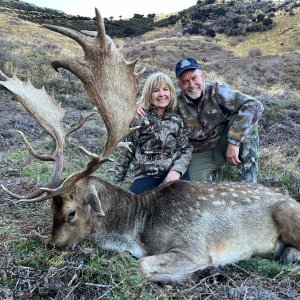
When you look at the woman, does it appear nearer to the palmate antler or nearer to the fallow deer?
the fallow deer

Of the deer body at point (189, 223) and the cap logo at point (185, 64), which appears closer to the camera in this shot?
the deer body at point (189, 223)

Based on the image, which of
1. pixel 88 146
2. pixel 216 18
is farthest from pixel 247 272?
pixel 216 18

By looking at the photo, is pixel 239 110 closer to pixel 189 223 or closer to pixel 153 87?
pixel 153 87

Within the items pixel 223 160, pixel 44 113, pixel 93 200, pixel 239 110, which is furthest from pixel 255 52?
pixel 93 200

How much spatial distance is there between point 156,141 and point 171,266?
7.66ft

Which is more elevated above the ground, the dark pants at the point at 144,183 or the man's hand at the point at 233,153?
the man's hand at the point at 233,153

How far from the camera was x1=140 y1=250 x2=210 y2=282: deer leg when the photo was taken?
446 centimetres

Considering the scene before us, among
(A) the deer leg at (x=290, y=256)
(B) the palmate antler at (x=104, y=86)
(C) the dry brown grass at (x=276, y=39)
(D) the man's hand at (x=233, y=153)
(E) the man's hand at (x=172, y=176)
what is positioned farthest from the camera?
(C) the dry brown grass at (x=276, y=39)

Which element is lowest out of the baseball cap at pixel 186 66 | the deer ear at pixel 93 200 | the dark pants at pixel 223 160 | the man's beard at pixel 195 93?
the dark pants at pixel 223 160

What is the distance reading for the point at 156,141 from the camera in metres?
6.52

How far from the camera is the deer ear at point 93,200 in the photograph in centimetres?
462

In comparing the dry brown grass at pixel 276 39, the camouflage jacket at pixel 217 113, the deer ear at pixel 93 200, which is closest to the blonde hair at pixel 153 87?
the camouflage jacket at pixel 217 113

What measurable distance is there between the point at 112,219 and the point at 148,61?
2192 centimetres

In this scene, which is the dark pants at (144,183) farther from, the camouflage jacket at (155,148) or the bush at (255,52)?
the bush at (255,52)
